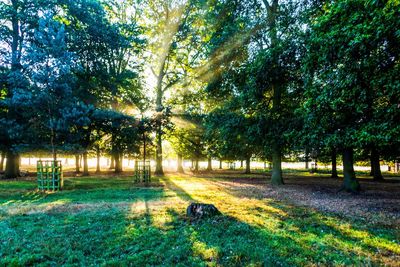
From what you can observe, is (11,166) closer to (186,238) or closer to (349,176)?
(186,238)

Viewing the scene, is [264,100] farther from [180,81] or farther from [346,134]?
[180,81]

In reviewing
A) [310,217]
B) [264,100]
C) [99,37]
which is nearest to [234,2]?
[264,100]

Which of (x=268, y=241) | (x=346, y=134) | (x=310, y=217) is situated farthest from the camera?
(x=346, y=134)

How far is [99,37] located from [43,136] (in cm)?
1124

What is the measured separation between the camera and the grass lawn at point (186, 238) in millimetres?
5605

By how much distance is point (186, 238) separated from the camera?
22.5ft

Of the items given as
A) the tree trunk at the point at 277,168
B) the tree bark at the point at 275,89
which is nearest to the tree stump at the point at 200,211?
the tree bark at the point at 275,89

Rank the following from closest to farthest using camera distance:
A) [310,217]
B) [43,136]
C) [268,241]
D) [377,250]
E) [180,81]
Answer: [377,250] → [268,241] → [310,217] → [43,136] → [180,81]

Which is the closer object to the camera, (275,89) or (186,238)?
(186,238)

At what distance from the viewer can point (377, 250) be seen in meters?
6.15

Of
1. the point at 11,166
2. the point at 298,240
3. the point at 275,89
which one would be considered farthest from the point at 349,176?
the point at 11,166

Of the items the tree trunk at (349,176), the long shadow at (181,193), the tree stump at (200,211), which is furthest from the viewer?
the tree trunk at (349,176)

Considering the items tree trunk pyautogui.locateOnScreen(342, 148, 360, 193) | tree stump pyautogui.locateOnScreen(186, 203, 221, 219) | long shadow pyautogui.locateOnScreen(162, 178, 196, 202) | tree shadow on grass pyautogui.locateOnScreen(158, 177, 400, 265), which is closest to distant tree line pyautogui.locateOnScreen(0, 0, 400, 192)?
tree trunk pyautogui.locateOnScreen(342, 148, 360, 193)

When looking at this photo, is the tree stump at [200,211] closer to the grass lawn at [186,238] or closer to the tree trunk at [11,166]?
the grass lawn at [186,238]
